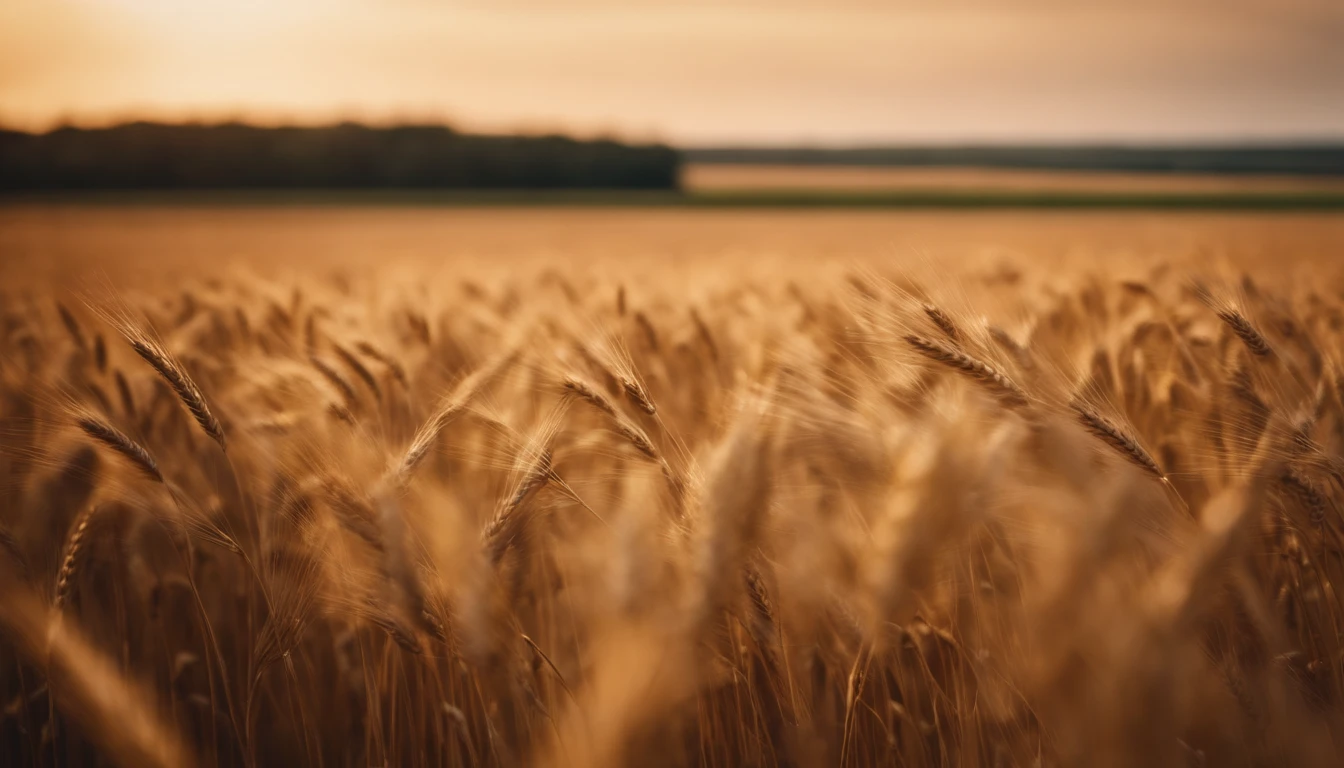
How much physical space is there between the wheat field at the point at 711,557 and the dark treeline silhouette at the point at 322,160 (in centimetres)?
4303

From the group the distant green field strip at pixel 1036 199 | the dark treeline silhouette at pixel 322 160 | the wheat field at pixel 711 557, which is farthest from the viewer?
the dark treeline silhouette at pixel 322 160

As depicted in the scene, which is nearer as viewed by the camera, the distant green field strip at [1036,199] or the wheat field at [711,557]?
the wheat field at [711,557]

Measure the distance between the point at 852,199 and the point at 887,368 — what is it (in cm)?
3970

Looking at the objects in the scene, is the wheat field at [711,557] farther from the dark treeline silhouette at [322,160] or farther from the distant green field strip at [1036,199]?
the dark treeline silhouette at [322,160]

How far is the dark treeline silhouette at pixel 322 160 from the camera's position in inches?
1497

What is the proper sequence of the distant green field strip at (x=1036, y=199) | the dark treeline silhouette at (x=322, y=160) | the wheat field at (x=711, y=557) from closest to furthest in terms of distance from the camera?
the wheat field at (x=711, y=557), the distant green field strip at (x=1036, y=199), the dark treeline silhouette at (x=322, y=160)

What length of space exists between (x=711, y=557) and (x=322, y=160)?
4730 cm

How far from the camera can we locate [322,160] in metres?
43.0

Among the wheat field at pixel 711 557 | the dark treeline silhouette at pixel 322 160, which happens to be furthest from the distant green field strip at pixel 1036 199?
the wheat field at pixel 711 557

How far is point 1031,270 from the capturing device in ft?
15.4

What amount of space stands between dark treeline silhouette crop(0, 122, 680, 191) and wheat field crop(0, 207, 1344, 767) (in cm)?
4303

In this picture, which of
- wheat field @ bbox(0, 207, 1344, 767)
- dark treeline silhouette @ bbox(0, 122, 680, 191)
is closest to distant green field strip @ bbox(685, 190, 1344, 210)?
dark treeline silhouette @ bbox(0, 122, 680, 191)

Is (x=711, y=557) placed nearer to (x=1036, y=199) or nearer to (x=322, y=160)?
(x=1036, y=199)

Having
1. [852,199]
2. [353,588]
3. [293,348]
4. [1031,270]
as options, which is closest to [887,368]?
[353,588]
